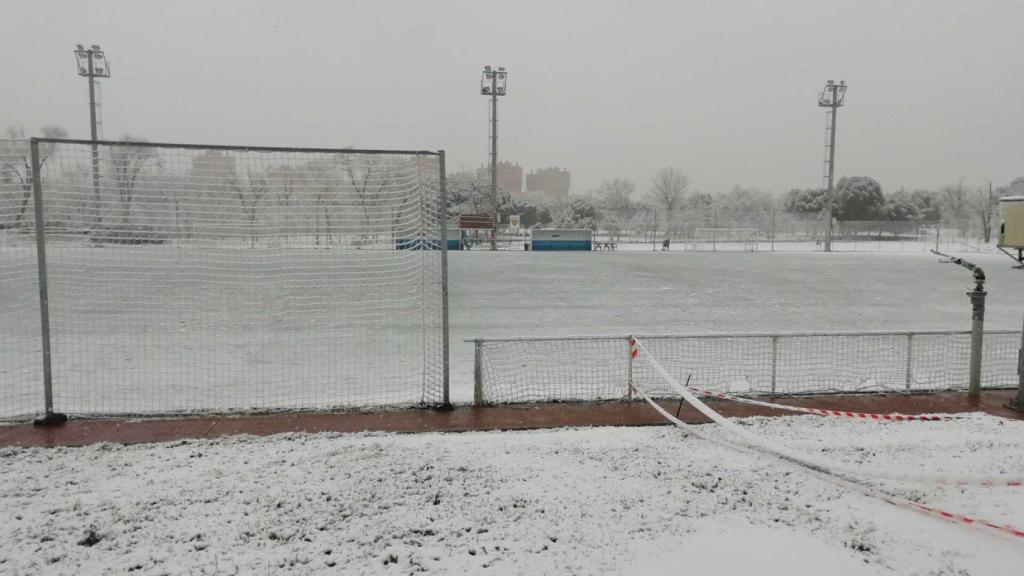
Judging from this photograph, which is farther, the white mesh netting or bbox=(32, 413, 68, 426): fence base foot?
the white mesh netting

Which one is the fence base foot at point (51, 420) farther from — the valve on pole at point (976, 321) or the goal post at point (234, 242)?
the valve on pole at point (976, 321)

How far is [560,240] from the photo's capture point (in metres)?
43.1

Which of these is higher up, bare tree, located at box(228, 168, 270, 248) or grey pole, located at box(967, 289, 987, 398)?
bare tree, located at box(228, 168, 270, 248)

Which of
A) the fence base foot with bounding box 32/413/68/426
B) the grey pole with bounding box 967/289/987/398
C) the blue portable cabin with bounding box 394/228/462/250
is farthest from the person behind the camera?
the blue portable cabin with bounding box 394/228/462/250

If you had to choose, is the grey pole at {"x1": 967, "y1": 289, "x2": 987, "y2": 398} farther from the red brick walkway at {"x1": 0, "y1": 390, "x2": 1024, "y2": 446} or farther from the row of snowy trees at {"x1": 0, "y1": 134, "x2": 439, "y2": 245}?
the row of snowy trees at {"x1": 0, "y1": 134, "x2": 439, "y2": 245}

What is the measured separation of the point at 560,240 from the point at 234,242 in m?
36.2

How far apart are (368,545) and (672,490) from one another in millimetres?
1893

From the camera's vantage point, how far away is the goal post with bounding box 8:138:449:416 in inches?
235

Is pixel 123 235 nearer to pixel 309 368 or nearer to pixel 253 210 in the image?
pixel 253 210

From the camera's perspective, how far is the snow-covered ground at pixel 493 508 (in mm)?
3186

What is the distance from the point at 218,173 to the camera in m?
6.15

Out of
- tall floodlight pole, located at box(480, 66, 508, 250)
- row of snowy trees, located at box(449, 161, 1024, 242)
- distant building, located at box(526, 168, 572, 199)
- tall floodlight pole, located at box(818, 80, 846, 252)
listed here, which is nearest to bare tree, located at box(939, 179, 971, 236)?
row of snowy trees, located at box(449, 161, 1024, 242)

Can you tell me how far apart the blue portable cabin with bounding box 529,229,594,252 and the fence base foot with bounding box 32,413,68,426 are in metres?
37.5

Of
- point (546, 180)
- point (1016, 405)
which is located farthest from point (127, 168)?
point (546, 180)
